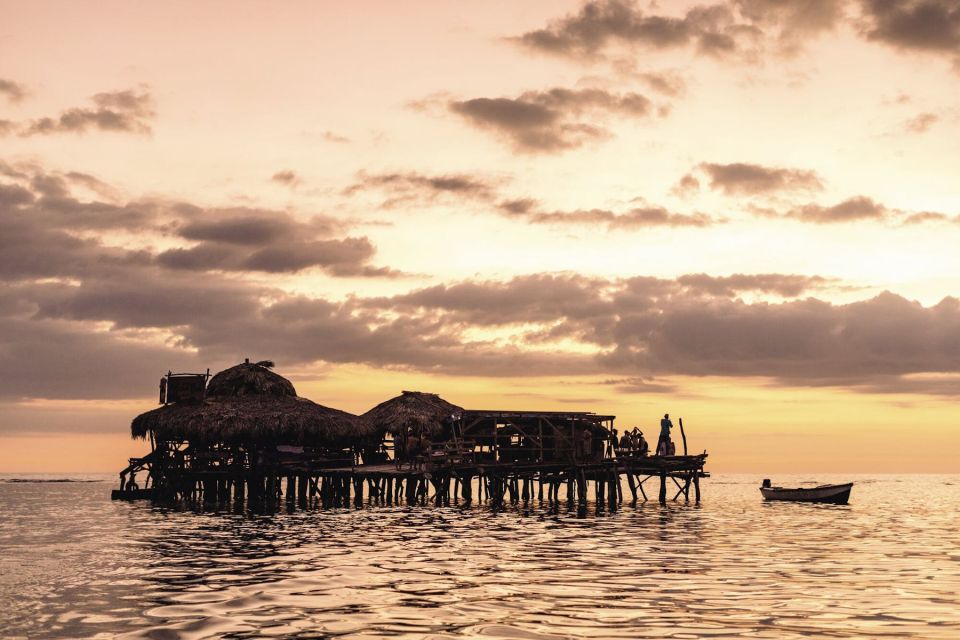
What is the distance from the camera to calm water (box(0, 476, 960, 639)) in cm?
1499

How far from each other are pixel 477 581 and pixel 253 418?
3232 centimetres

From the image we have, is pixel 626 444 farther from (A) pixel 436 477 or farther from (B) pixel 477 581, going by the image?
(B) pixel 477 581

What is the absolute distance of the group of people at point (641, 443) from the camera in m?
49.0

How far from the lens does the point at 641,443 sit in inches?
1950

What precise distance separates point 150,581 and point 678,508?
34745 mm

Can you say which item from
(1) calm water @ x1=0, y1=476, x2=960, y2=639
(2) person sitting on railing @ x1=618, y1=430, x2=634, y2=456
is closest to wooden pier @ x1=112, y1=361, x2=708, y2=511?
(2) person sitting on railing @ x1=618, y1=430, x2=634, y2=456

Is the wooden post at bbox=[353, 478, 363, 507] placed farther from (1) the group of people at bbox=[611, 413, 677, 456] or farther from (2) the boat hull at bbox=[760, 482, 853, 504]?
(2) the boat hull at bbox=[760, 482, 853, 504]

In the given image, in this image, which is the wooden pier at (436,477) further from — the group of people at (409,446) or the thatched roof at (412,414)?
the thatched roof at (412,414)

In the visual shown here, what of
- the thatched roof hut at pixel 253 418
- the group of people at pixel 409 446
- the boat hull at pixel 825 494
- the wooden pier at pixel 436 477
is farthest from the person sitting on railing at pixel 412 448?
the boat hull at pixel 825 494

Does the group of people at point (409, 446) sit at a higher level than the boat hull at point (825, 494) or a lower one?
higher

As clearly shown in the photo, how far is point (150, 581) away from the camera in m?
20.1

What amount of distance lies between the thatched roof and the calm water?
15.9m

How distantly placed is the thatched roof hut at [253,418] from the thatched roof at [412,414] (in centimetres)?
103

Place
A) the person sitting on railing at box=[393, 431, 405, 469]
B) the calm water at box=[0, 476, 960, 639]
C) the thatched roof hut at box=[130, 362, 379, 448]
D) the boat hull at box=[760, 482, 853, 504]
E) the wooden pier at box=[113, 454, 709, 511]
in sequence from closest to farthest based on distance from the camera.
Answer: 1. the calm water at box=[0, 476, 960, 639]
2. the wooden pier at box=[113, 454, 709, 511]
3. the thatched roof hut at box=[130, 362, 379, 448]
4. the person sitting on railing at box=[393, 431, 405, 469]
5. the boat hull at box=[760, 482, 853, 504]
